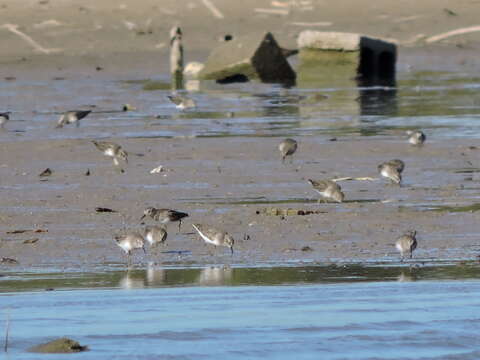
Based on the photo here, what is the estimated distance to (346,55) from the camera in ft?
101

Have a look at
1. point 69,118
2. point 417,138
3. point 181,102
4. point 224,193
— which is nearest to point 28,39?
point 181,102

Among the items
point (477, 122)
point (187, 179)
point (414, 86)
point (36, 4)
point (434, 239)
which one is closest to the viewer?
point (434, 239)

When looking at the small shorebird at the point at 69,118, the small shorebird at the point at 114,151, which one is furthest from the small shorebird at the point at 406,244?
the small shorebird at the point at 69,118

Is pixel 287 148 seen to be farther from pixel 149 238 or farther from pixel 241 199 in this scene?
pixel 149 238

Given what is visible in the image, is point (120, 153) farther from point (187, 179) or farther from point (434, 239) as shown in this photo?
point (434, 239)

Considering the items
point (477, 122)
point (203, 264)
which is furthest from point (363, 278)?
point (477, 122)

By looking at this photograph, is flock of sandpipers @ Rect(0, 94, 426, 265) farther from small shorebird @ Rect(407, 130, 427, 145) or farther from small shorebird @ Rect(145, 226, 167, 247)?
small shorebird @ Rect(407, 130, 427, 145)

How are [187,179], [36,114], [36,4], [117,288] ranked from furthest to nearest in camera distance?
[36,4]
[36,114]
[187,179]
[117,288]

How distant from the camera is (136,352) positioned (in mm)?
7355

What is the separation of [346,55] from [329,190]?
18557mm

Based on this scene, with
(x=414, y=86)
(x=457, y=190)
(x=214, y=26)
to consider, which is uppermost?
(x=214, y=26)

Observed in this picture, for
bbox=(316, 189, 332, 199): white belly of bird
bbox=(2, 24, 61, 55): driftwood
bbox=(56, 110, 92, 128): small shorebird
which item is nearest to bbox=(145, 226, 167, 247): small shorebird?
bbox=(316, 189, 332, 199): white belly of bird

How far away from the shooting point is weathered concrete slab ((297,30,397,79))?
30719 millimetres

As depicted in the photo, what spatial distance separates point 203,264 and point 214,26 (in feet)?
91.8
